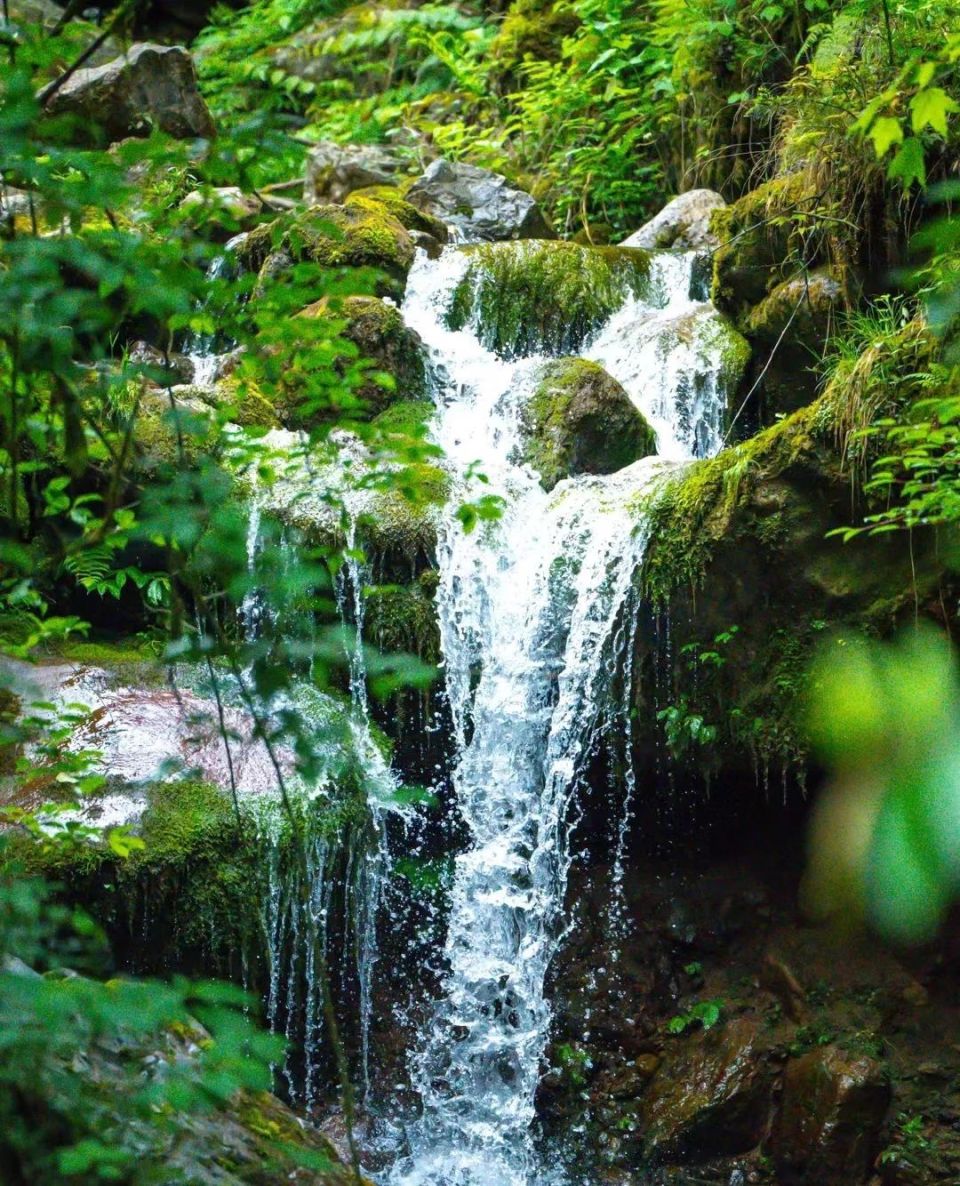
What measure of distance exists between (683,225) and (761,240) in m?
2.02

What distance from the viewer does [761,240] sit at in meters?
6.92

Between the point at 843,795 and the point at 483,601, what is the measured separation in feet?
6.10

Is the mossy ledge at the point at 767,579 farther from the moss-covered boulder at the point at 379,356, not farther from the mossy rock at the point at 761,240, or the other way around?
the moss-covered boulder at the point at 379,356

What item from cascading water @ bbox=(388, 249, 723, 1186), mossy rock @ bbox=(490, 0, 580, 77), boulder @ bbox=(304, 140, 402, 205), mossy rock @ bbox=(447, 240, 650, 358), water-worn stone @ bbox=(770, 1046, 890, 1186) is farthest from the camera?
mossy rock @ bbox=(490, 0, 580, 77)

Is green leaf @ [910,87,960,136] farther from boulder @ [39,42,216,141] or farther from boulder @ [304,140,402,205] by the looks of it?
boulder @ [39,42,216,141]

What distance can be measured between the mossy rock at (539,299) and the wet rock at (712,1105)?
4685 millimetres

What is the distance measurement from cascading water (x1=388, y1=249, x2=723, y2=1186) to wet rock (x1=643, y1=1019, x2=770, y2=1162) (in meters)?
0.53

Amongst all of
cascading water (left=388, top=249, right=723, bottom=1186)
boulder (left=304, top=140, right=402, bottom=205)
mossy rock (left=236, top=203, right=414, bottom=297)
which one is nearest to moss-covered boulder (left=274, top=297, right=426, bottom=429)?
mossy rock (left=236, top=203, right=414, bottom=297)

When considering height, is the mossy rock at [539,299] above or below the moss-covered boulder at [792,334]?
above

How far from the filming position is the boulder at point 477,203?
9.63 m

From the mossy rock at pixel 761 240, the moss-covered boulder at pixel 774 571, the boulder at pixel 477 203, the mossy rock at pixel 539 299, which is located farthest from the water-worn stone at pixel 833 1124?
the boulder at pixel 477 203

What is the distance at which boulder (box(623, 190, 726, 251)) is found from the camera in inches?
344

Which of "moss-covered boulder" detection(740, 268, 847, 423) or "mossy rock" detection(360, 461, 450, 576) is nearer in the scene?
"mossy rock" detection(360, 461, 450, 576)

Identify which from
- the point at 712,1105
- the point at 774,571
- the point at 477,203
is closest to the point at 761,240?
the point at 774,571
